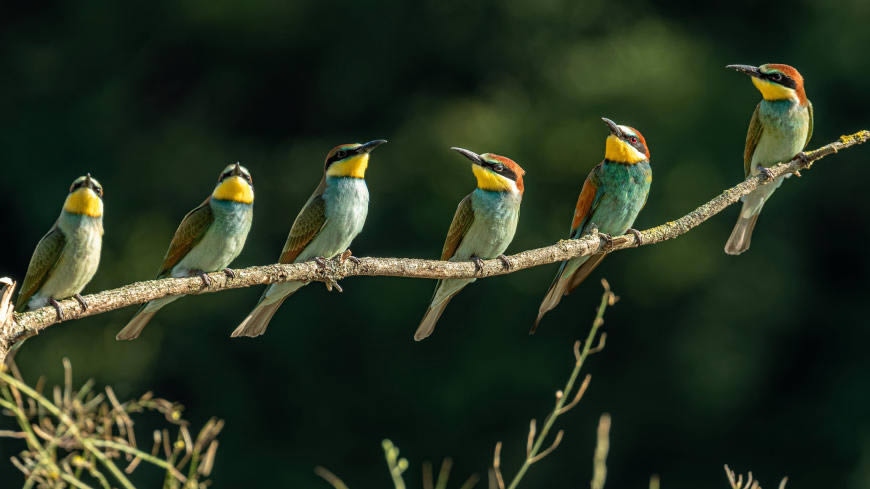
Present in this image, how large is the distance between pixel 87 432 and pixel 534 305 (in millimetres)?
10390

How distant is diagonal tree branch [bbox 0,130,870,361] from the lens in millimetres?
2338

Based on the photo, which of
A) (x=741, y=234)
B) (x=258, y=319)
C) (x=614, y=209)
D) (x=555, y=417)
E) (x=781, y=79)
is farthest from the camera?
(x=781, y=79)

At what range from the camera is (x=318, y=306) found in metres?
12.7

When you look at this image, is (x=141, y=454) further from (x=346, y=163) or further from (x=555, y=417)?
(x=346, y=163)

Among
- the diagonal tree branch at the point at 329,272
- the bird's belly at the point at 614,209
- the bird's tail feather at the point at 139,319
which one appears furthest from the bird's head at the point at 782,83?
the bird's tail feather at the point at 139,319

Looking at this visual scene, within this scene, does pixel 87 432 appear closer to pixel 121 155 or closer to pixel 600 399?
pixel 600 399

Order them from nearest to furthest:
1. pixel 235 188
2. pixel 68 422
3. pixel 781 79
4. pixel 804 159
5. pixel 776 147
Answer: pixel 68 422 → pixel 804 159 → pixel 235 188 → pixel 776 147 → pixel 781 79

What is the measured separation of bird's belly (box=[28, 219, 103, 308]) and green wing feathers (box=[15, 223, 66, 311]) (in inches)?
0.6

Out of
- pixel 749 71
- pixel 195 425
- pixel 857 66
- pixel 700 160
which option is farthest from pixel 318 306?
pixel 749 71

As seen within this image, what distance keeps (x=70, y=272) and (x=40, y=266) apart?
8 centimetres

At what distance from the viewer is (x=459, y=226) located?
13.1 ft

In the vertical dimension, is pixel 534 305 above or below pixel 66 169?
below

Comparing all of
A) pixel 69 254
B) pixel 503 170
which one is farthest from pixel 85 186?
pixel 503 170

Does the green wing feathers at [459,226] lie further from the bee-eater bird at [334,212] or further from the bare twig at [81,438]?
the bare twig at [81,438]
